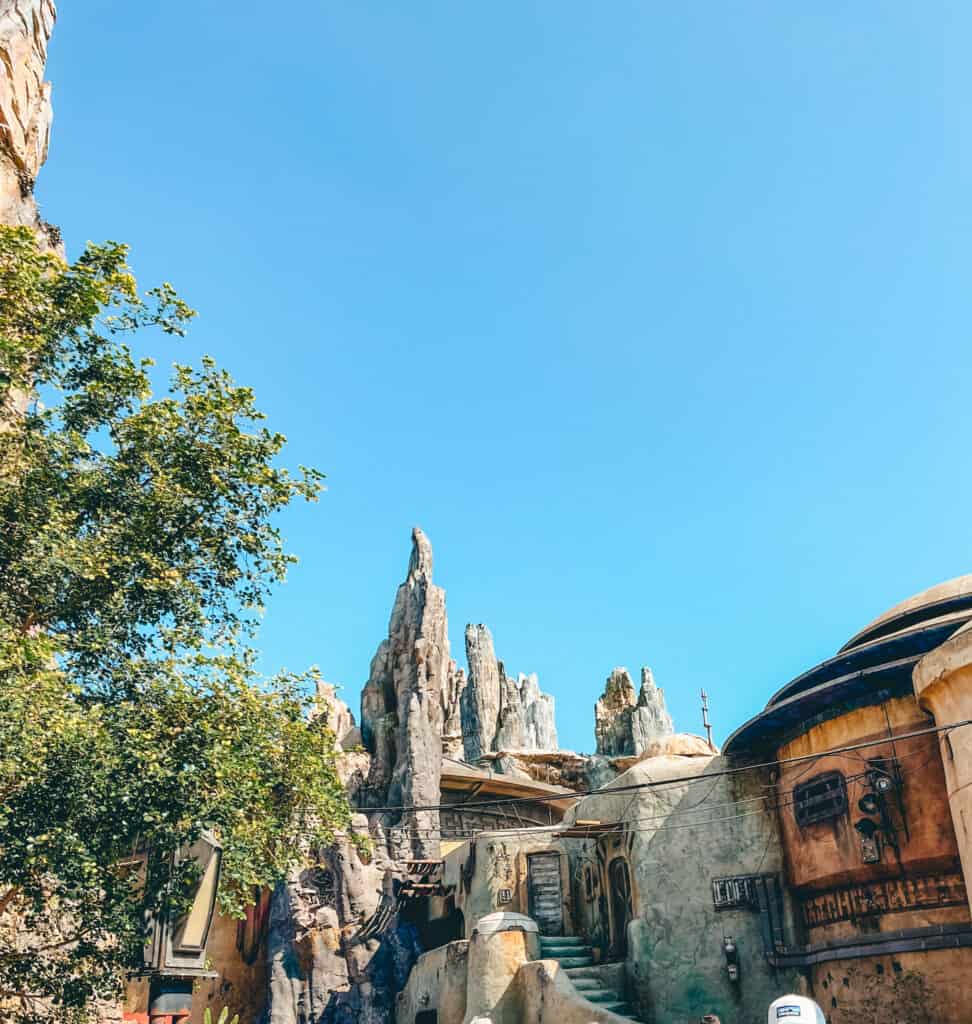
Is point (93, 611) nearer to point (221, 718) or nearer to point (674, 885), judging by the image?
point (221, 718)

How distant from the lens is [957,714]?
17047 millimetres

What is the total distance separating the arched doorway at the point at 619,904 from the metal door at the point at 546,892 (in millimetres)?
2986

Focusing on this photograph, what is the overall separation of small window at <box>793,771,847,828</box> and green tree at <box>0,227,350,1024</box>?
10323 millimetres

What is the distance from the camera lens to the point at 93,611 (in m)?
15.7

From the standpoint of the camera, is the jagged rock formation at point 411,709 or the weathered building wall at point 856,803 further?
the jagged rock formation at point 411,709

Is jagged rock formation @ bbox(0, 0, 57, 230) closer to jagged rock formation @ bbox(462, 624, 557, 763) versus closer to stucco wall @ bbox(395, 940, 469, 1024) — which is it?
stucco wall @ bbox(395, 940, 469, 1024)

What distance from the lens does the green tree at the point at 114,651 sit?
43.9 ft

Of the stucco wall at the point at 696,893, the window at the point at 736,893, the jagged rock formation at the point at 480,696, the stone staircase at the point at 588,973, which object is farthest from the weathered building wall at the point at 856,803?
the jagged rock formation at the point at 480,696

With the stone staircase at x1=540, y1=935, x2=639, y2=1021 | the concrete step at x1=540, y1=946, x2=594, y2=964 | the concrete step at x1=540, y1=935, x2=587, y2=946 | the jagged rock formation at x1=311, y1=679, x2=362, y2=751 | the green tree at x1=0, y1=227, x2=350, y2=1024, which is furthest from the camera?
the jagged rock formation at x1=311, y1=679, x2=362, y2=751

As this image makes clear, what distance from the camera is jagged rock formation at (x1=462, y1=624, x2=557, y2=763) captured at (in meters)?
80.8

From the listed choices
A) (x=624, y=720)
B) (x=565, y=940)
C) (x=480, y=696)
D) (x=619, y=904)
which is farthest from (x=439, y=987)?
(x=480, y=696)

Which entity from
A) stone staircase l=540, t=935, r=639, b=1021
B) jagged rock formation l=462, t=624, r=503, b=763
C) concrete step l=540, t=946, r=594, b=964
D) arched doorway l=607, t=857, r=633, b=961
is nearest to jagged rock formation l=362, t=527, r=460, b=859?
stone staircase l=540, t=935, r=639, b=1021

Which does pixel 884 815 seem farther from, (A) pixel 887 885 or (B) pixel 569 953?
(B) pixel 569 953

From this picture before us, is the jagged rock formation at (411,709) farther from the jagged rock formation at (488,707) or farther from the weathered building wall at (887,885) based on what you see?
the jagged rock formation at (488,707)
